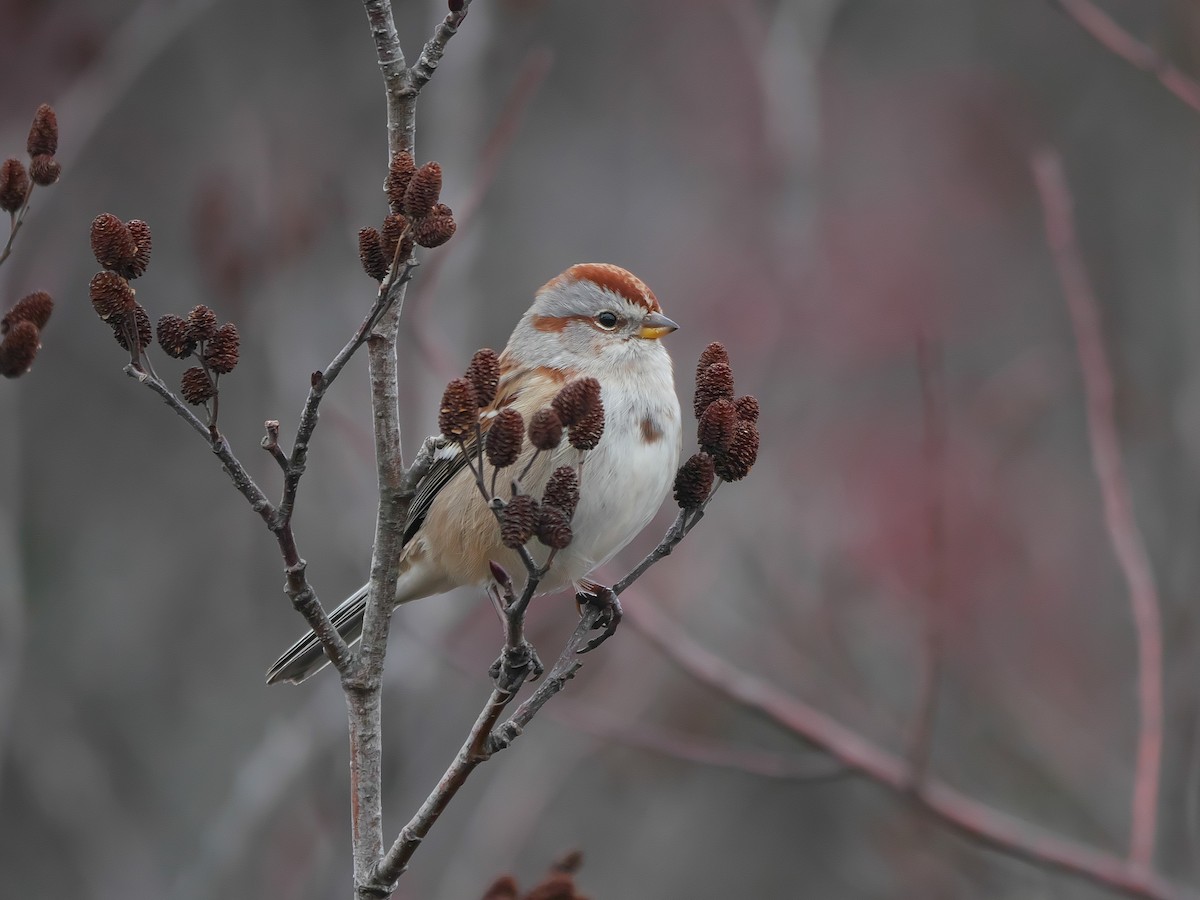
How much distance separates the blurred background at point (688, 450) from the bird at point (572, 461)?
60 cm

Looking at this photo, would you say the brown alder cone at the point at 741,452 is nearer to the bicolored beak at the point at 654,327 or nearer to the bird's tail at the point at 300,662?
the bird's tail at the point at 300,662

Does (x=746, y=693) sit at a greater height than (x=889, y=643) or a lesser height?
greater

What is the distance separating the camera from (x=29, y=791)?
25.4 ft

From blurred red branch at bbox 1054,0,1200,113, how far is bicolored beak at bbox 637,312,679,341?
149cm

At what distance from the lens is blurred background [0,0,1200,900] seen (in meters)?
5.71

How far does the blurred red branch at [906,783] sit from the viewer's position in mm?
3121

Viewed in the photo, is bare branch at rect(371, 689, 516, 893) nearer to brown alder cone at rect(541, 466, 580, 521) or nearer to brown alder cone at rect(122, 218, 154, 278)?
brown alder cone at rect(541, 466, 580, 521)

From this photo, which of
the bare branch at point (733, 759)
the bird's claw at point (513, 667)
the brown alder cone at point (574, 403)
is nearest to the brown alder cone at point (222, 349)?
the brown alder cone at point (574, 403)

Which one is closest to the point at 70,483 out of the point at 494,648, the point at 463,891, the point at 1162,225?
the point at 494,648

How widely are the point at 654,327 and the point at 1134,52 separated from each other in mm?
1615

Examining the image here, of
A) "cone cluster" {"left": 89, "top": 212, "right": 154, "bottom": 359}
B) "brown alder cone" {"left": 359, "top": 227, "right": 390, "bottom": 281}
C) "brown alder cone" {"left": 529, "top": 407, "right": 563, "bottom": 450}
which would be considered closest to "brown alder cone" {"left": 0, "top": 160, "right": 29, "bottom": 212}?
"cone cluster" {"left": 89, "top": 212, "right": 154, "bottom": 359}

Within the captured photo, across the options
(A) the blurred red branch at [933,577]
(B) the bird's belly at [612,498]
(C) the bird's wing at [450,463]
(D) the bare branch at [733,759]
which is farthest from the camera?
(C) the bird's wing at [450,463]

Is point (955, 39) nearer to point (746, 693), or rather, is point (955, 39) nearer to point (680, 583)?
point (680, 583)

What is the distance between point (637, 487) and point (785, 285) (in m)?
2.44
